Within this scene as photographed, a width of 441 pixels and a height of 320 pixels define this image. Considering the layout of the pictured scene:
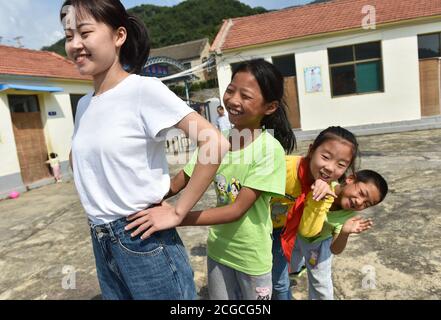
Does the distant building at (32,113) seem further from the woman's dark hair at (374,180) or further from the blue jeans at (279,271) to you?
the woman's dark hair at (374,180)

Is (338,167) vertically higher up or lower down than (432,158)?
higher up

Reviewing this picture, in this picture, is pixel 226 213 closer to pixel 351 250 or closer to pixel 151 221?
pixel 151 221

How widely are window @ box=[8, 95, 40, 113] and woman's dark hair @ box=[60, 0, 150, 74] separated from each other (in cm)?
867

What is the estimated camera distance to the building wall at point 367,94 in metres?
10.4

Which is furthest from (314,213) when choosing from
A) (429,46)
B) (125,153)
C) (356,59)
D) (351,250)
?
(429,46)

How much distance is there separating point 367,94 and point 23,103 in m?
9.44

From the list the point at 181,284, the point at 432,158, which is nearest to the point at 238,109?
the point at 181,284

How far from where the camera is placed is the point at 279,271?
197 centimetres

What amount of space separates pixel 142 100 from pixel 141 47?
0.29 m

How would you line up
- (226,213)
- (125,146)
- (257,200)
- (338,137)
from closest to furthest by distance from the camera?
(125,146) < (226,213) < (257,200) < (338,137)

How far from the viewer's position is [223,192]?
1518 millimetres

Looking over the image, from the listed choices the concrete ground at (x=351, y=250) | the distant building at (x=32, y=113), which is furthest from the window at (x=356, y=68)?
the distant building at (x=32, y=113)

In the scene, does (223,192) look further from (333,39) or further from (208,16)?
(208,16)

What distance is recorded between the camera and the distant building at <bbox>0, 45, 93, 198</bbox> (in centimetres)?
830
